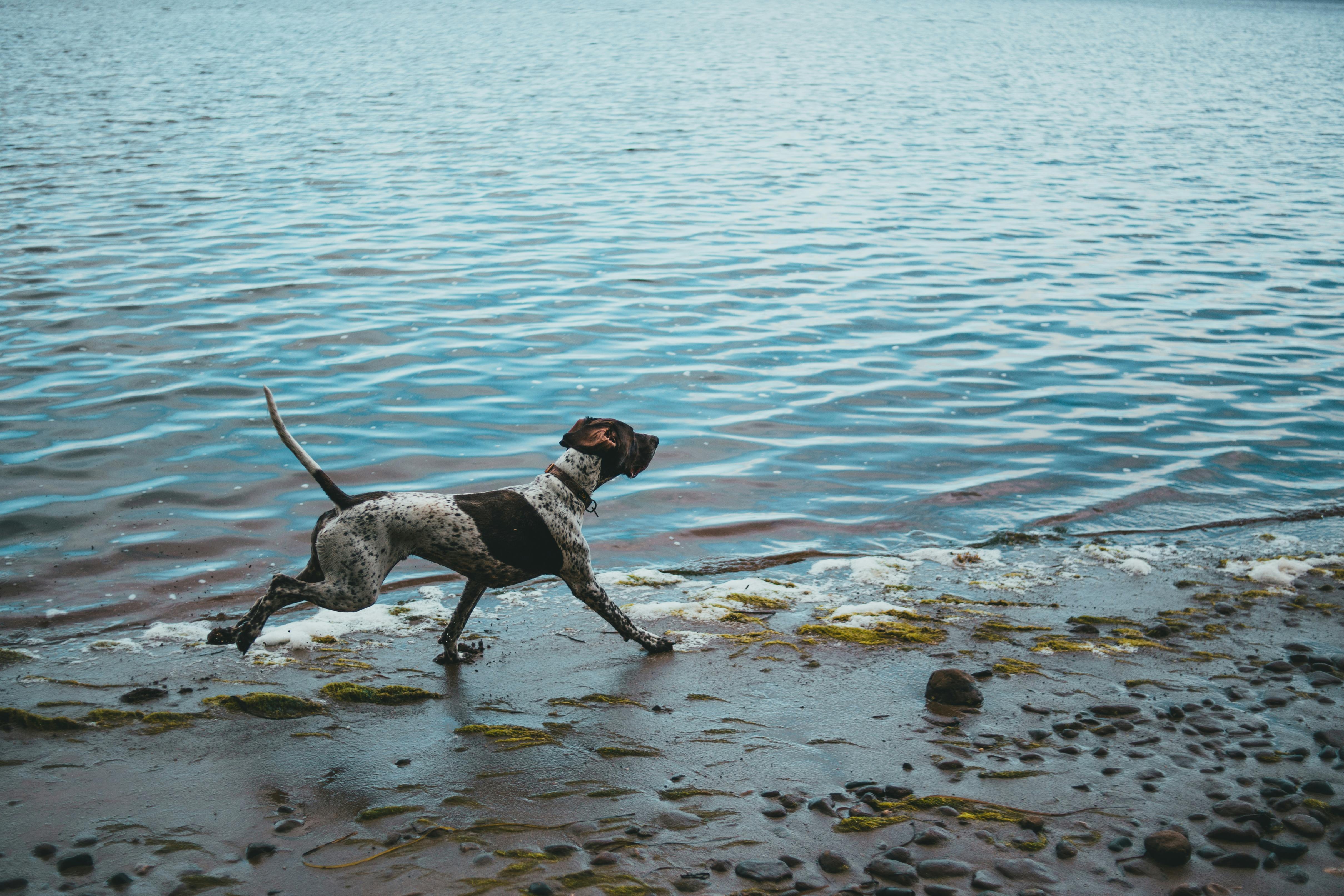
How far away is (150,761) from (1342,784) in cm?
512

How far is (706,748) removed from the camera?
4.68 m

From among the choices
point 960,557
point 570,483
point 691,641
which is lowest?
point 960,557

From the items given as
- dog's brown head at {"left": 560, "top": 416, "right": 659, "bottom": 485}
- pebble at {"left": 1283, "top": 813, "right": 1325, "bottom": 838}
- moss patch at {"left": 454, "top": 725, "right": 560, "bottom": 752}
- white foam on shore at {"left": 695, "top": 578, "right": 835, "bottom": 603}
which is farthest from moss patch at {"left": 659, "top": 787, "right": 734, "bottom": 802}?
white foam on shore at {"left": 695, "top": 578, "right": 835, "bottom": 603}

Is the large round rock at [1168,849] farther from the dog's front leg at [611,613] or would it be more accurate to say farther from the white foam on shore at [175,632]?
the white foam on shore at [175,632]

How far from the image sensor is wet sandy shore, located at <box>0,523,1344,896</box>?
3805mm

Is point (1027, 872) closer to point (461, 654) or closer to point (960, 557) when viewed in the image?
point (461, 654)

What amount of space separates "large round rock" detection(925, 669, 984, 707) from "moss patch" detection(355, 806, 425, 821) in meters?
2.53

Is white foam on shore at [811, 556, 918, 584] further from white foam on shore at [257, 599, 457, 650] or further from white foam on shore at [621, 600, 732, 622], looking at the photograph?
white foam on shore at [257, 599, 457, 650]

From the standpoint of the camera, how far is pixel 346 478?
866cm

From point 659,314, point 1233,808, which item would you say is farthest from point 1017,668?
point 659,314

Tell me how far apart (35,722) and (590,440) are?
2.91 m

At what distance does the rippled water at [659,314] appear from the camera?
8.48 meters

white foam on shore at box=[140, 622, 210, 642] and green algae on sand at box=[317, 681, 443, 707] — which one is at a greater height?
green algae on sand at box=[317, 681, 443, 707]

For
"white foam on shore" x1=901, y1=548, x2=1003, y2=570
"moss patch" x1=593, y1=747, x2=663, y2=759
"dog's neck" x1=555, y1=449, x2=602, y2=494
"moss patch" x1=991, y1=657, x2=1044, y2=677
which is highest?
"dog's neck" x1=555, y1=449, x2=602, y2=494
